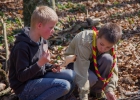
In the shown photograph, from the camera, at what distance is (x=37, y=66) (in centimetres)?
295

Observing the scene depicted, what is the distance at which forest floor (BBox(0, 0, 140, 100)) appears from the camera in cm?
413

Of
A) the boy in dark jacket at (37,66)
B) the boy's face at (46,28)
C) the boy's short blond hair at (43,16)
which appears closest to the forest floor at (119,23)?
the boy in dark jacket at (37,66)

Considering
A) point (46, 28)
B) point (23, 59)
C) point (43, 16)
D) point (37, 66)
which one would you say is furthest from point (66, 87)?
point (43, 16)

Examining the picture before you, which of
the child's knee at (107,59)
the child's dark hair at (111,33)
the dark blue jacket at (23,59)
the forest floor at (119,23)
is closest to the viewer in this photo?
the dark blue jacket at (23,59)

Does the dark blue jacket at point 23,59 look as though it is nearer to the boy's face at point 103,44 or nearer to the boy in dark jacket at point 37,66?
the boy in dark jacket at point 37,66

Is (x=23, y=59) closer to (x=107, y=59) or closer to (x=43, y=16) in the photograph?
(x=43, y=16)

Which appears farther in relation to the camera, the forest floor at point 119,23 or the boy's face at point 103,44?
the forest floor at point 119,23

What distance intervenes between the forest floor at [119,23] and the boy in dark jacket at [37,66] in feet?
2.23

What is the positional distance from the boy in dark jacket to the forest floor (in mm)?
680

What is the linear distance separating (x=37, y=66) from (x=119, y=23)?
4689 mm

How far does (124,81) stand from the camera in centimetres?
415

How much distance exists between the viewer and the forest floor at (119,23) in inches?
163

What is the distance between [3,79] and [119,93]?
64.5 inches

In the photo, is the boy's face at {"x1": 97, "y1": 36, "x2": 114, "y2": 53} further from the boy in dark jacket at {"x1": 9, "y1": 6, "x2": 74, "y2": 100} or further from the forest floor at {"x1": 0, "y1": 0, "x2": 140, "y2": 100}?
the forest floor at {"x1": 0, "y1": 0, "x2": 140, "y2": 100}
